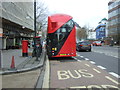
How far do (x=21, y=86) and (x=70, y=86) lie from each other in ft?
5.88

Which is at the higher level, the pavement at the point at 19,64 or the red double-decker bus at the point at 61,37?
the red double-decker bus at the point at 61,37

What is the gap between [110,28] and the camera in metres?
70.6

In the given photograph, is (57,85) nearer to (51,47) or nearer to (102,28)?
(51,47)

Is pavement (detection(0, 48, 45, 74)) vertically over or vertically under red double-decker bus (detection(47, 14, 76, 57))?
under

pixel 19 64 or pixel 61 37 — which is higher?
pixel 61 37

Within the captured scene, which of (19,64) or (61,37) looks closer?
(19,64)

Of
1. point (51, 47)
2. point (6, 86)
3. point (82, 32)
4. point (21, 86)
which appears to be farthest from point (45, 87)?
point (82, 32)

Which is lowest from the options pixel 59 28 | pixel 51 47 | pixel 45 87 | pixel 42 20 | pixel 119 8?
pixel 45 87

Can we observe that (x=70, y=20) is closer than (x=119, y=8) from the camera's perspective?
Yes

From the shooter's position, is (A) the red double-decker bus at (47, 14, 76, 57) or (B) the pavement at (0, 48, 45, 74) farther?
(A) the red double-decker bus at (47, 14, 76, 57)

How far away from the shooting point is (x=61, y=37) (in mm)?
13508

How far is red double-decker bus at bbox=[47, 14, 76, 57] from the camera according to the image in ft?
43.8

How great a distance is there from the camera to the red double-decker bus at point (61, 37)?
43.8 feet

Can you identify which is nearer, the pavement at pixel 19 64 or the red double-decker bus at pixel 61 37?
the pavement at pixel 19 64
